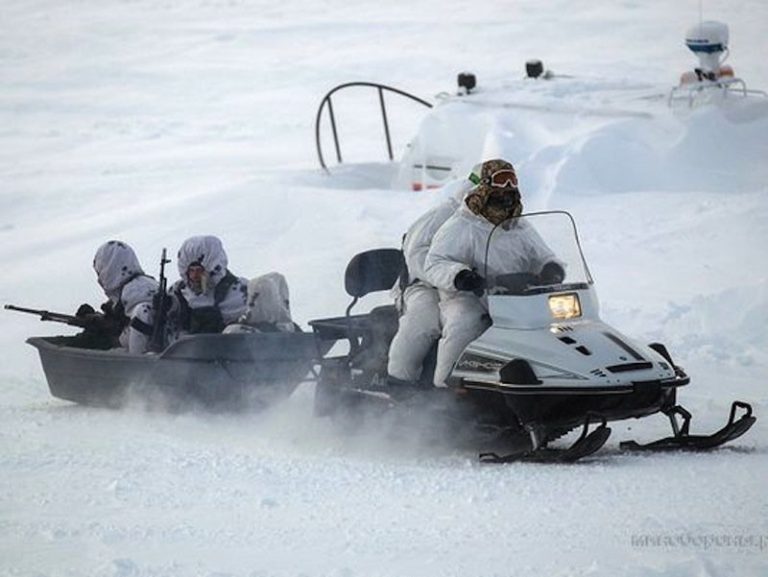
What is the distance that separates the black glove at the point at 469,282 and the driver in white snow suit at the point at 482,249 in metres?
0.10

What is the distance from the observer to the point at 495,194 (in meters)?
9.38

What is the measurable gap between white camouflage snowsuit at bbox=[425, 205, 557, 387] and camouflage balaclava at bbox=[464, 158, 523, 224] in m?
0.05

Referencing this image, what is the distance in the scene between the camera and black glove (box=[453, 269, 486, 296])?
9.06m

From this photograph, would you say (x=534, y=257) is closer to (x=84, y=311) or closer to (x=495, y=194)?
(x=495, y=194)

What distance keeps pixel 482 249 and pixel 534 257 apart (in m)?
0.29

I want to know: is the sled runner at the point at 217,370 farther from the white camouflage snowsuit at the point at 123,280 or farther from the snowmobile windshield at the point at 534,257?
the snowmobile windshield at the point at 534,257

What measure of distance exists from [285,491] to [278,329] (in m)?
2.74

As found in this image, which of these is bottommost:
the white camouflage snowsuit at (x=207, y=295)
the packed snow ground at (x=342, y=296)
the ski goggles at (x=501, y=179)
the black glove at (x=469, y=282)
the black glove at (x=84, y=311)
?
the packed snow ground at (x=342, y=296)

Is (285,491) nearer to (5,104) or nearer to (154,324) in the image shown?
(154,324)

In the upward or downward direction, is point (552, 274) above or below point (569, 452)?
above

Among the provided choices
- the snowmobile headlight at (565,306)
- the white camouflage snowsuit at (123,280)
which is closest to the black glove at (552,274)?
the snowmobile headlight at (565,306)

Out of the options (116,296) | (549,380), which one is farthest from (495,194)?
(116,296)

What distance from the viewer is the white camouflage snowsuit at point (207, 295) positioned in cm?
1071

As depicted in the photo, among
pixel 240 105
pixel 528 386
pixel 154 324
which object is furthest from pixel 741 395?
pixel 240 105
